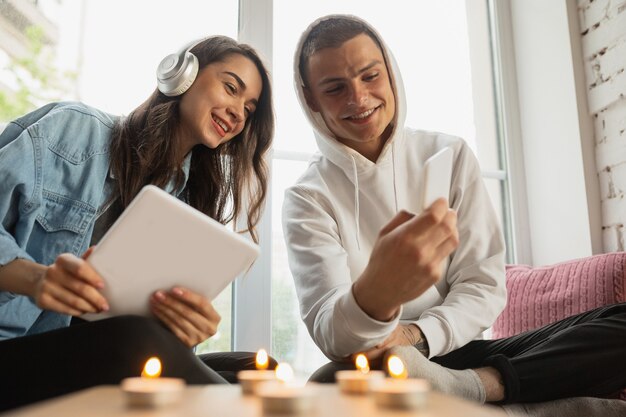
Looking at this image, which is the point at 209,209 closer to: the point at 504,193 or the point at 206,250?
the point at 206,250

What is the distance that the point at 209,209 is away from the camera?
1458 millimetres

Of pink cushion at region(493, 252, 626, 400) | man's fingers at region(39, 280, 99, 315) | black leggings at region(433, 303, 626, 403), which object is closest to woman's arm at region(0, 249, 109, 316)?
man's fingers at region(39, 280, 99, 315)

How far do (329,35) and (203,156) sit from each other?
→ 45cm

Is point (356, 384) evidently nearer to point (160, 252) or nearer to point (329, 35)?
point (160, 252)

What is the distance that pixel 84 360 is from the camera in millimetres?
842

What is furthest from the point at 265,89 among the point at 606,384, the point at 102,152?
the point at 606,384

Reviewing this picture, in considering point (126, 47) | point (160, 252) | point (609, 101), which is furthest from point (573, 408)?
point (126, 47)

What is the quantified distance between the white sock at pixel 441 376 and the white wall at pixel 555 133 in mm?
1201

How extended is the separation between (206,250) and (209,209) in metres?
0.63

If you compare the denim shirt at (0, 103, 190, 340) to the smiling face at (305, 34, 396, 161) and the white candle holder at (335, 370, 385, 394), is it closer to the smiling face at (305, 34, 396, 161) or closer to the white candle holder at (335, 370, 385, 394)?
the smiling face at (305, 34, 396, 161)

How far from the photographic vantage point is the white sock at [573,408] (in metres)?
1.05

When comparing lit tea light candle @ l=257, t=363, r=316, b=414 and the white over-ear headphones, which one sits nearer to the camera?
lit tea light candle @ l=257, t=363, r=316, b=414

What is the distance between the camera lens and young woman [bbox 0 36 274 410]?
0.84m

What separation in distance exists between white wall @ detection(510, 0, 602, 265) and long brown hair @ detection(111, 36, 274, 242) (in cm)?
123
